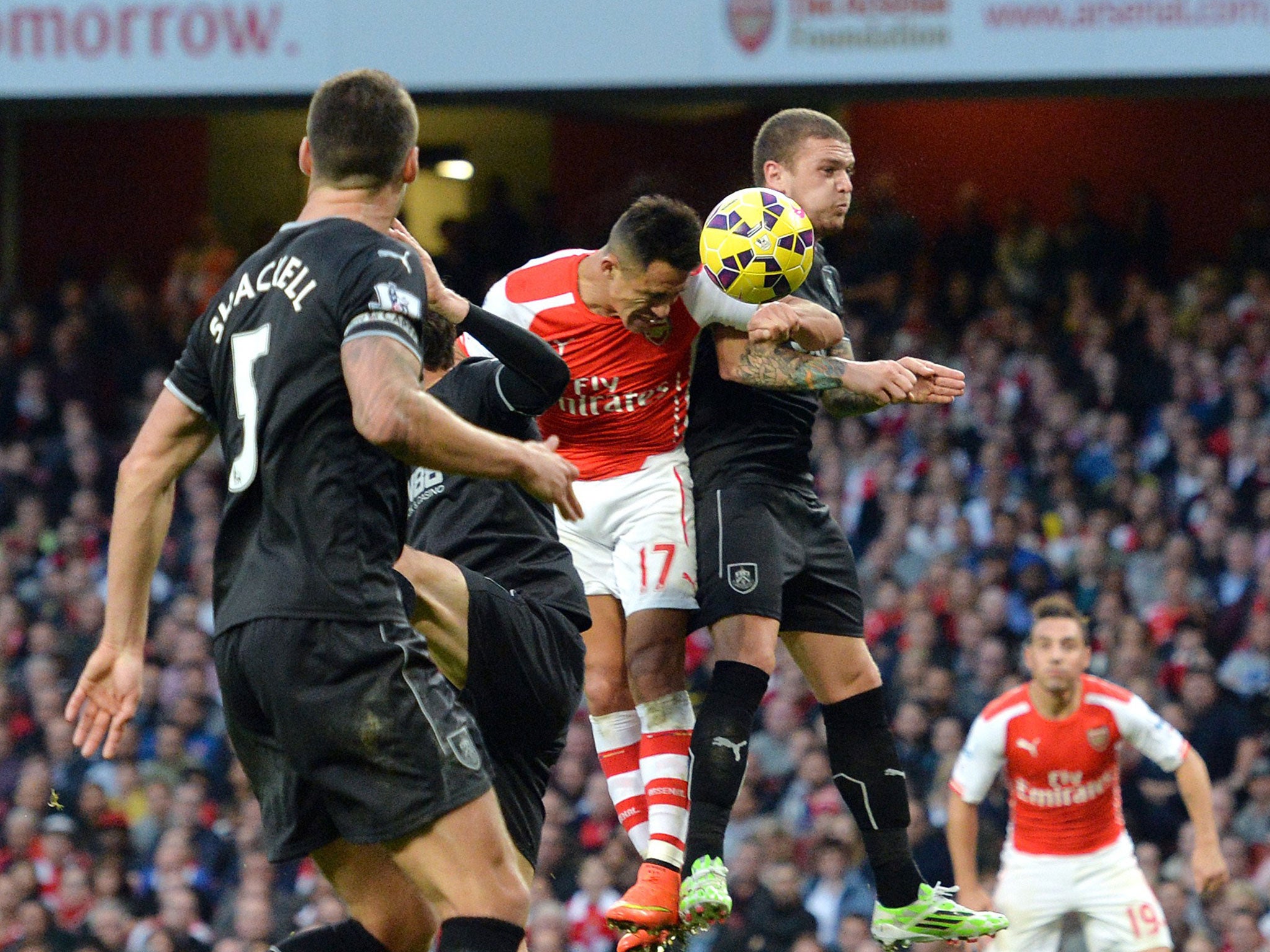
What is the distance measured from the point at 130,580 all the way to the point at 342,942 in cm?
97

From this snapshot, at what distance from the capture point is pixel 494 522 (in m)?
4.94

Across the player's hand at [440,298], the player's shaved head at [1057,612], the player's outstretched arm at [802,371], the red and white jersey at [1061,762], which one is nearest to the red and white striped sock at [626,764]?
the player's outstretched arm at [802,371]

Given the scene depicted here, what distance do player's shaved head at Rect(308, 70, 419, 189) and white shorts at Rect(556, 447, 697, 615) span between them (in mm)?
1649

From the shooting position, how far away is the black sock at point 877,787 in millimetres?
5668

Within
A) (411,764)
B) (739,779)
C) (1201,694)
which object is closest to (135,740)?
(1201,694)

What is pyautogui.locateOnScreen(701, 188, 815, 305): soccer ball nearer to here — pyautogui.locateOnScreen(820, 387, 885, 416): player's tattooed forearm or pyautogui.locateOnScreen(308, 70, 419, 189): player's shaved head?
pyautogui.locateOnScreen(820, 387, 885, 416): player's tattooed forearm

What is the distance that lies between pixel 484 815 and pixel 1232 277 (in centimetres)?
1076

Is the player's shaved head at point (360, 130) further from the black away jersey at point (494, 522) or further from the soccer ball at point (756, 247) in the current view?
the soccer ball at point (756, 247)

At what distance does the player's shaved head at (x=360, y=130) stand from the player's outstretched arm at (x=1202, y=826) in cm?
511

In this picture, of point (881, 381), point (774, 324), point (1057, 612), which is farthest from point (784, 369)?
point (1057, 612)

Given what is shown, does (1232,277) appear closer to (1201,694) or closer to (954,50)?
(954,50)

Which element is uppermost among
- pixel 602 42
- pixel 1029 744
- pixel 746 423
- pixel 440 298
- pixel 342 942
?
pixel 602 42

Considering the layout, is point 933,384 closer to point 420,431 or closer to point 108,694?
point 420,431

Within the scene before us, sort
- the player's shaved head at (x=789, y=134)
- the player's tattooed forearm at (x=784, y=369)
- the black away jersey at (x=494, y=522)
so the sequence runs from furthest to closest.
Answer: the player's shaved head at (x=789, y=134)
the player's tattooed forearm at (x=784, y=369)
the black away jersey at (x=494, y=522)
